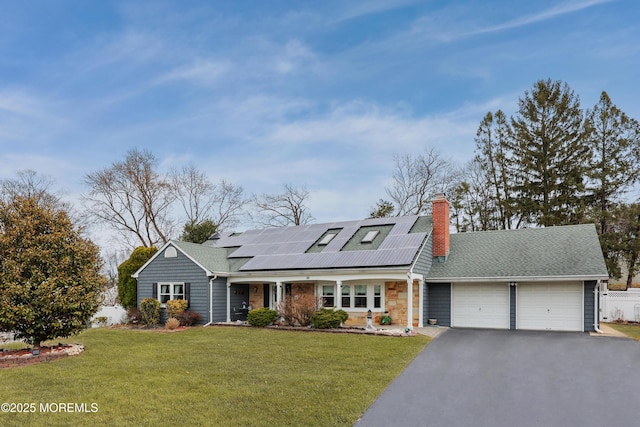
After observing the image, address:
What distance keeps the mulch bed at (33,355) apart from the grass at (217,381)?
466 millimetres

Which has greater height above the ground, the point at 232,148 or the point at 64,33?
the point at 64,33

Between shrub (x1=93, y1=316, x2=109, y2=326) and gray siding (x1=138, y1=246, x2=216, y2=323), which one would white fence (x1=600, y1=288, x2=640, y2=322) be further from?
shrub (x1=93, y1=316, x2=109, y2=326)

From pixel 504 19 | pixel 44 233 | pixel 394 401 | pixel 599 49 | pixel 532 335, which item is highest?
pixel 504 19

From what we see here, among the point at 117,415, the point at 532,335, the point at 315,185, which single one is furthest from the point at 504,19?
the point at 315,185

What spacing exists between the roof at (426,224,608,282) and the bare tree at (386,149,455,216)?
12.8 m

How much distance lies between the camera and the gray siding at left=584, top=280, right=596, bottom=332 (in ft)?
50.3

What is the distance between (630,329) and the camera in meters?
16.9

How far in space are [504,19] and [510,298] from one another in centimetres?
993

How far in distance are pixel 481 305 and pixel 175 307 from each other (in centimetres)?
1259

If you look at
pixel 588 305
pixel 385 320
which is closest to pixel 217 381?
pixel 385 320

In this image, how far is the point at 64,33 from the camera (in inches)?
528

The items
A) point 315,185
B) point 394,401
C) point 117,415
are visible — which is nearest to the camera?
point 117,415

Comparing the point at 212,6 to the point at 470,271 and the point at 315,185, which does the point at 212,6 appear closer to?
the point at 470,271

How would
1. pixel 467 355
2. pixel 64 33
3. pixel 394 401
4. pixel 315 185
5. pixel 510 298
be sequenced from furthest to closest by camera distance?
pixel 315 185 → pixel 510 298 → pixel 64 33 → pixel 467 355 → pixel 394 401
